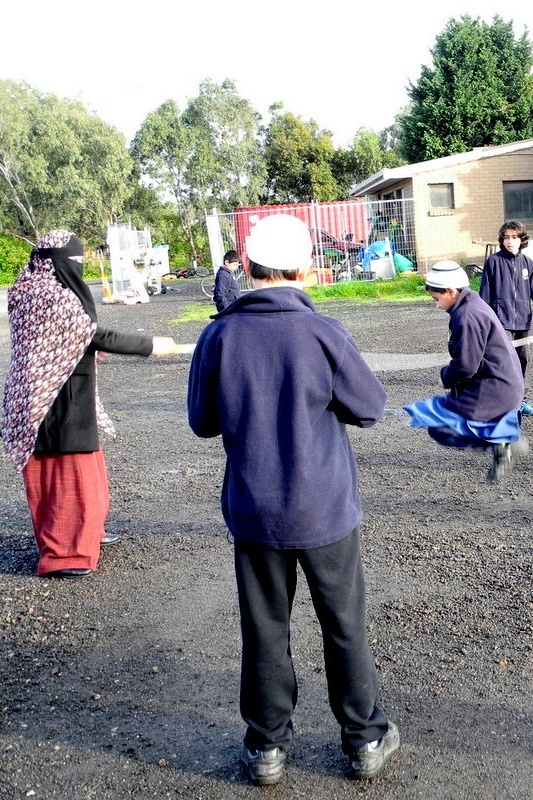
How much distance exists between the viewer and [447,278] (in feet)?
18.0

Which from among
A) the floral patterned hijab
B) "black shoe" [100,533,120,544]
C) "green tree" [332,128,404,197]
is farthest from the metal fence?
"green tree" [332,128,404,197]

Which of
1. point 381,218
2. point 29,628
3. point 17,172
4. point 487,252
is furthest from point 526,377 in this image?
point 17,172

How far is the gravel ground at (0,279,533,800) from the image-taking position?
3148mm

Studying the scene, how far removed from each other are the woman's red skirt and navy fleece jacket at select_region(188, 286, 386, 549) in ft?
8.41

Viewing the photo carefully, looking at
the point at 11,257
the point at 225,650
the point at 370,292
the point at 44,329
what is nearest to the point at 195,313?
the point at 370,292

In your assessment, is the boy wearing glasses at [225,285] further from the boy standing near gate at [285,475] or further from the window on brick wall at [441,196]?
the window on brick wall at [441,196]

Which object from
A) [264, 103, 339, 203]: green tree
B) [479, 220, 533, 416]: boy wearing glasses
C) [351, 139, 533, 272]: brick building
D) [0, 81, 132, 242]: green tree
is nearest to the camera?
[479, 220, 533, 416]: boy wearing glasses

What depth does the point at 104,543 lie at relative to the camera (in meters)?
5.76

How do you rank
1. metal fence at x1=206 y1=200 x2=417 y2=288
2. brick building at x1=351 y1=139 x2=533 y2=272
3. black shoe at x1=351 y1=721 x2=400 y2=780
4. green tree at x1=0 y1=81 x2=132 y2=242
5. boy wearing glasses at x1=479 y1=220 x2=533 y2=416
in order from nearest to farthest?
1. black shoe at x1=351 y1=721 x2=400 y2=780
2. boy wearing glasses at x1=479 y1=220 x2=533 y2=416
3. metal fence at x1=206 y1=200 x2=417 y2=288
4. brick building at x1=351 y1=139 x2=533 y2=272
5. green tree at x1=0 y1=81 x2=132 y2=242

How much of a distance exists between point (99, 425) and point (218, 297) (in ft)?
28.5

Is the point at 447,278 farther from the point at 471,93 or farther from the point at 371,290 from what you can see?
the point at 471,93

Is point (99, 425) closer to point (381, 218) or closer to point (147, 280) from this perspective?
point (381, 218)

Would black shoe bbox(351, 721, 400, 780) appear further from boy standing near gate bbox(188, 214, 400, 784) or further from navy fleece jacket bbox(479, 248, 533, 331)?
navy fleece jacket bbox(479, 248, 533, 331)

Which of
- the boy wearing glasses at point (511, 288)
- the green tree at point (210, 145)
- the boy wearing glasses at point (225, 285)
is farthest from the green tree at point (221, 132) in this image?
the boy wearing glasses at point (511, 288)
